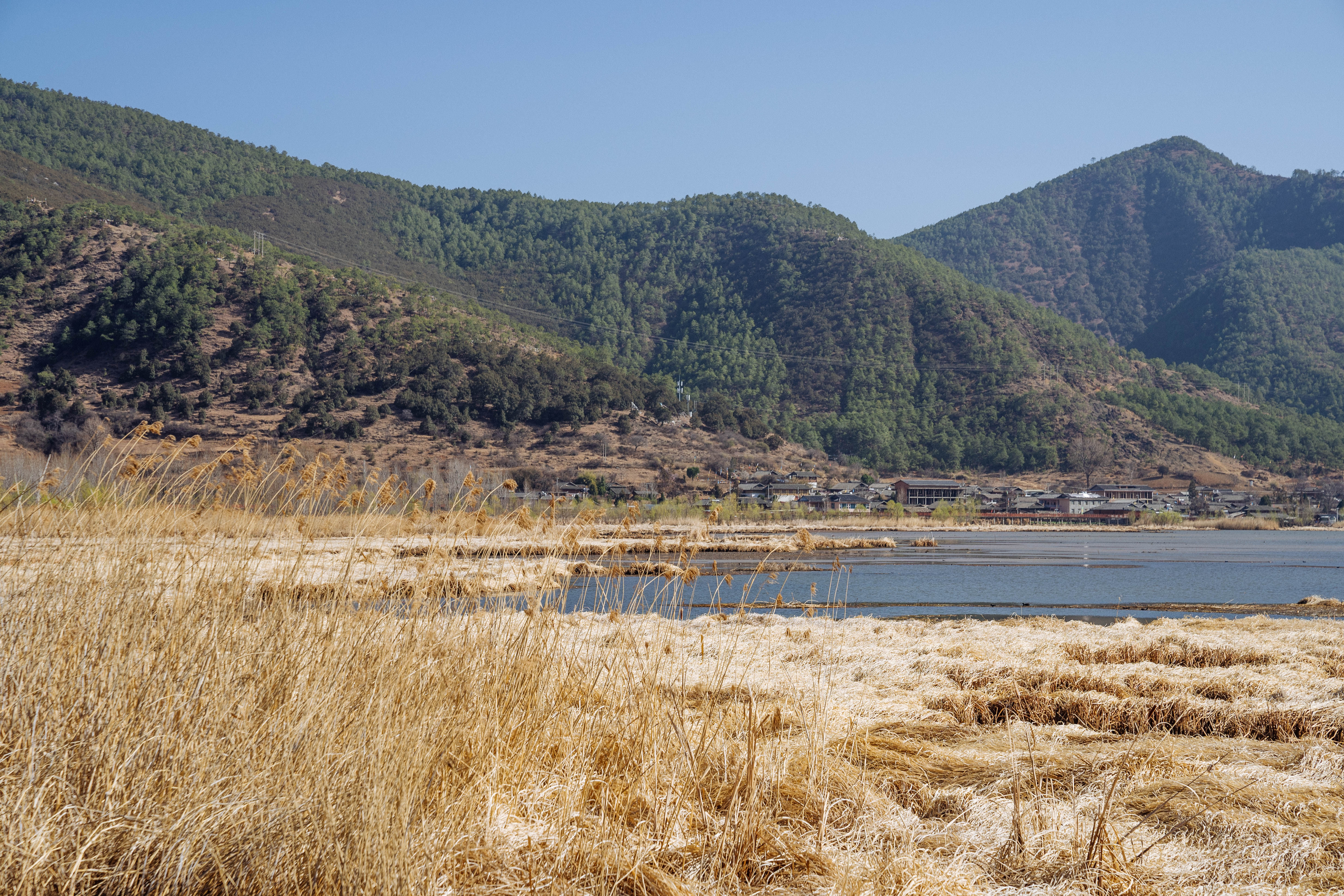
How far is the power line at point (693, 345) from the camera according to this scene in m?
94.8

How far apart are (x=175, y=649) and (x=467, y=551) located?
2086 millimetres

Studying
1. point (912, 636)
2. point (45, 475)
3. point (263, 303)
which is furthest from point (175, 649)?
point (263, 303)

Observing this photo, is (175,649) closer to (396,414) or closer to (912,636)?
(912,636)

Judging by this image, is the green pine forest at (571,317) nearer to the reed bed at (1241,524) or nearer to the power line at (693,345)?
the power line at (693,345)

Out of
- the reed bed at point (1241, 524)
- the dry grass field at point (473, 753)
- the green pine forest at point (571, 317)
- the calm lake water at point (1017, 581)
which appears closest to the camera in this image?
the dry grass field at point (473, 753)

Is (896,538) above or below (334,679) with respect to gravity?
below

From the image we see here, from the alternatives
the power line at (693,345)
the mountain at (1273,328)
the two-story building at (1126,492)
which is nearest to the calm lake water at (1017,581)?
the two-story building at (1126,492)

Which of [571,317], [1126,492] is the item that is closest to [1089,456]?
[1126,492]

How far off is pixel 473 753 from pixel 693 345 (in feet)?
383

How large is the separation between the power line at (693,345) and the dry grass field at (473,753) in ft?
273

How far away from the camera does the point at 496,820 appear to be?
3223mm

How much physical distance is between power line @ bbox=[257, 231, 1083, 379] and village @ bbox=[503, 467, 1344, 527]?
1879cm

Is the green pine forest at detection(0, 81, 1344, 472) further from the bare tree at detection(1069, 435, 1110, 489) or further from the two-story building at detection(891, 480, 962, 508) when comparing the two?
the two-story building at detection(891, 480, 962, 508)

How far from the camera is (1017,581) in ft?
92.2
